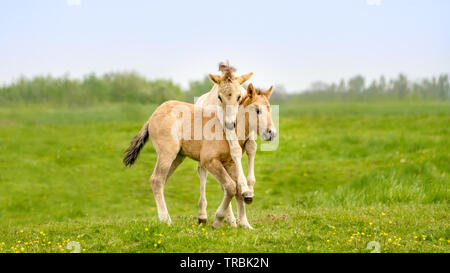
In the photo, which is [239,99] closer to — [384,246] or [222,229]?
[222,229]

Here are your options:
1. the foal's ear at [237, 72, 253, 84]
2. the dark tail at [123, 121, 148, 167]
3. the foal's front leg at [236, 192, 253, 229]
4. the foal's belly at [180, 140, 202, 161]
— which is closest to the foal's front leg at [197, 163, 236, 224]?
the foal's front leg at [236, 192, 253, 229]

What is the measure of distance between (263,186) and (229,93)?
12.0m

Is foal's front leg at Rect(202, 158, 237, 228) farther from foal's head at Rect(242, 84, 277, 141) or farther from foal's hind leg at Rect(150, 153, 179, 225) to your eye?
foal's hind leg at Rect(150, 153, 179, 225)

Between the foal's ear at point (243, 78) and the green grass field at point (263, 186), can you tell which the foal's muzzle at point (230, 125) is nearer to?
the foal's ear at point (243, 78)

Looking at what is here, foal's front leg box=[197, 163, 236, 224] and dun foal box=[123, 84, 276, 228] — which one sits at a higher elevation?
dun foal box=[123, 84, 276, 228]

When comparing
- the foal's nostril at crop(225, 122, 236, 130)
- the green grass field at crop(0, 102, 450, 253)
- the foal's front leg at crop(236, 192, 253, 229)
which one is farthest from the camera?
the foal's front leg at crop(236, 192, 253, 229)

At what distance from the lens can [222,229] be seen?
8.82 m

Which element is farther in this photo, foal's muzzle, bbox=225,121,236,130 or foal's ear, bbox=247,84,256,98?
foal's ear, bbox=247,84,256,98

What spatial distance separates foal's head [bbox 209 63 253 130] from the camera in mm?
7988

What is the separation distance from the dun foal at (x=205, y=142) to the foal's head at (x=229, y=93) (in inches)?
16.1

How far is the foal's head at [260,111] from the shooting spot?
8164mm

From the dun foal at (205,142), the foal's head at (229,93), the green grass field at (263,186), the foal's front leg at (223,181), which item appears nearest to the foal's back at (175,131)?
the dun foal at (205,142)
